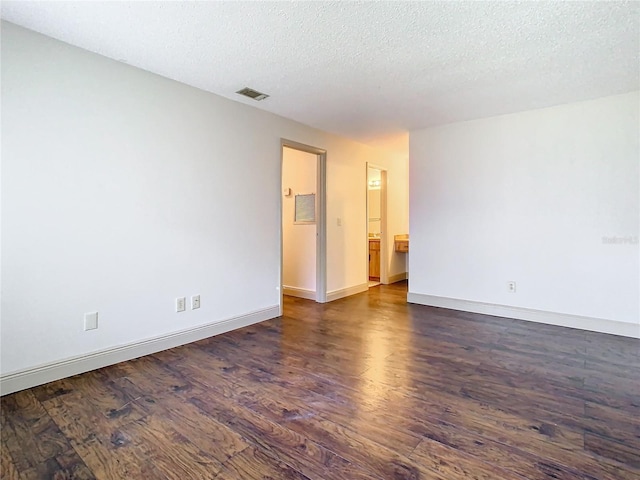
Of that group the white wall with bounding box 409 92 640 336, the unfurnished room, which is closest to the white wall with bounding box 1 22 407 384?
the unfurnished room

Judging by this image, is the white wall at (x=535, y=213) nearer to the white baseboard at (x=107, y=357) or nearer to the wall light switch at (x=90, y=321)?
the white baseboard at (x=107, y=357)

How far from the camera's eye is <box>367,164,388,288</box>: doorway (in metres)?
6.17

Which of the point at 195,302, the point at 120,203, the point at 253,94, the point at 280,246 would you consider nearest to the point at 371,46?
the point at 253,94

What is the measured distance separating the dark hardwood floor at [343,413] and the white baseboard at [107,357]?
0.08 meters

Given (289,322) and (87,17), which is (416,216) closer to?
(289,322)

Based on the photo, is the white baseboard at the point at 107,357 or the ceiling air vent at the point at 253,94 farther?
the ceiling air vent at the point at 253,94

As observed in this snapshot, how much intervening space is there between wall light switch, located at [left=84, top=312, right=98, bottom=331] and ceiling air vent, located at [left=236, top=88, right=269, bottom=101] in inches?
92.3

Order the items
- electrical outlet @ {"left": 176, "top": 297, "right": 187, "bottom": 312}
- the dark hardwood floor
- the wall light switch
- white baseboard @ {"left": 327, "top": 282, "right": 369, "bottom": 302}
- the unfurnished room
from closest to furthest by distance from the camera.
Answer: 1. the dark hardwood floor
2. the unfurnished room
3. the wall light switch
4. electrical outlet @ {"left": 176, "top": 297, "right": 187, "bottom": 312}
5. white baseboard @ {"left": 327, "top": 282, "right": 369, "bottom": 302}

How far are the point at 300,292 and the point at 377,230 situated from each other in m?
2.62

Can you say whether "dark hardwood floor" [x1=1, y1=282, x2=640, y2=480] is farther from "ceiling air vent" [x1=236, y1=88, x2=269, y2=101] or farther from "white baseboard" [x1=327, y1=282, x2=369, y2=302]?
"ceiling air vent" [x1=236, y1=88, x2=269, y2=101]

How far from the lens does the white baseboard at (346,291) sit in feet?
16.5

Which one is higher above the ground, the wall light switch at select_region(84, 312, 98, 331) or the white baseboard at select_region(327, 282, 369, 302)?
the wall light switch at select_region(84, 312, 98, 331)

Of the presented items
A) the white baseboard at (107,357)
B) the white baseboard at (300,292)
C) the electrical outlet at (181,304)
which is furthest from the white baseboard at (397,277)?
the electrical outlet at (181,304)

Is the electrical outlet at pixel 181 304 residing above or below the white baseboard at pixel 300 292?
above
